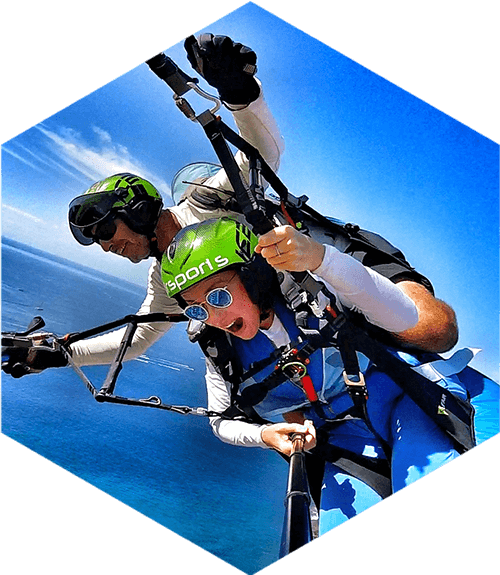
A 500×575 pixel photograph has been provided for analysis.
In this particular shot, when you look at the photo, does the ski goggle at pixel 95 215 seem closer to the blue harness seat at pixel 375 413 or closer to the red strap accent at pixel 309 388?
the blue harness seat at pixel 375 413

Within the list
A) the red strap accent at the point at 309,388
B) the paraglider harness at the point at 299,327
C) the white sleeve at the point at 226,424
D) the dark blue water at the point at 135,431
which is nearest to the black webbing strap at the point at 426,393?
the paraglider harness at the point at 299,327

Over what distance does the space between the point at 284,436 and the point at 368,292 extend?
564 mm

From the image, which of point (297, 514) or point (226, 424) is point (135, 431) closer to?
point (226, 424)

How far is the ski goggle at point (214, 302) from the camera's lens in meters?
1.98

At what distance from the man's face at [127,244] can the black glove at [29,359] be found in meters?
0.46

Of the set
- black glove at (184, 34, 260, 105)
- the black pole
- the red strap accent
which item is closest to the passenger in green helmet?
black glove at (184, 34, 260, 105)

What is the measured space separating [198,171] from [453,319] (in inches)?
39.1

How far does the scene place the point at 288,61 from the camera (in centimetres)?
236

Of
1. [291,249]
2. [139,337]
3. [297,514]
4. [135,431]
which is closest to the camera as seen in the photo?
[291,249]

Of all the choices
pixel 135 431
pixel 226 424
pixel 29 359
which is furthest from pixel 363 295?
pixel 29 359

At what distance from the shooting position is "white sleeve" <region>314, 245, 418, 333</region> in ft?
5.72

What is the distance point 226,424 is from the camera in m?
2.18

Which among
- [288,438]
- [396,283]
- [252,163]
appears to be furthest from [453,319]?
[252,163]

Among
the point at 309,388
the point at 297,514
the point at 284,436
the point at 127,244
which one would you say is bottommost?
the point at 297,514
